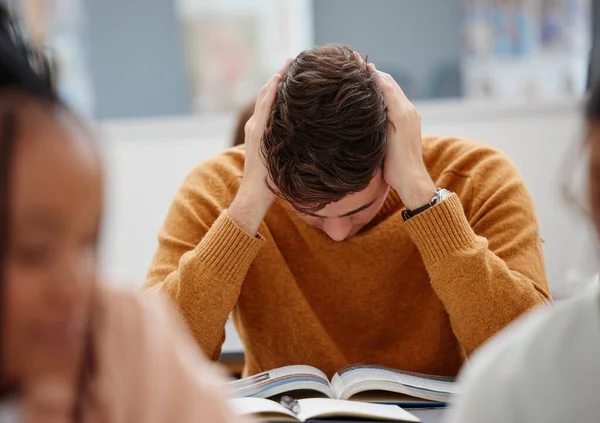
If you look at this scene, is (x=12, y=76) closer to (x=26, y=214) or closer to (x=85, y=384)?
(x=26, y=214)

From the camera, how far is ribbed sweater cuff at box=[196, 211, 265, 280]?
53.6 inches

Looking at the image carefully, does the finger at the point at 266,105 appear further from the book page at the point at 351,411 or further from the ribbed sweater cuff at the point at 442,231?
the book page at the point at 351,411

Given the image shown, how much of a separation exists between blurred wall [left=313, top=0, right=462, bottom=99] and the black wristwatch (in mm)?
2070

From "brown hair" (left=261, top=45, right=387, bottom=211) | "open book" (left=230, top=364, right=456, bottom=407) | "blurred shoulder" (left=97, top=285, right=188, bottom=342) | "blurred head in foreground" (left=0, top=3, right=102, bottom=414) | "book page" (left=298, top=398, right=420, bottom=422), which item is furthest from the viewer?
"brown hair" (left=261, top=45, right=387, bottom=211)

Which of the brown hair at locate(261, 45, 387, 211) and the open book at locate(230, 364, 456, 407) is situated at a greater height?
the brown hair at locate(261, 45, 387, 211)

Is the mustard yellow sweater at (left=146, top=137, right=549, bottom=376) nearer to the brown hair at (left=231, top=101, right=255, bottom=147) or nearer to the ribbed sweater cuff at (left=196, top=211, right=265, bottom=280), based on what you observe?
the ribbed sweater cuff at (left=196, top=211, right=265, bottom=280)

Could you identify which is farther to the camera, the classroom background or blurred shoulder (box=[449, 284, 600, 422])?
the classroom background

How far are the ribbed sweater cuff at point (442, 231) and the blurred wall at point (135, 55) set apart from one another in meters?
2.26

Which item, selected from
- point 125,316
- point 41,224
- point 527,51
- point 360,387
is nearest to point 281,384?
point 360,387

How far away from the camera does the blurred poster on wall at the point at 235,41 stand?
135 inches

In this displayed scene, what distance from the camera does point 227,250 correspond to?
1.36 meters

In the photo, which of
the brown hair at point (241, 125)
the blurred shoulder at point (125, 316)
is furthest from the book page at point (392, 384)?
the brown hair at point (241, 125)

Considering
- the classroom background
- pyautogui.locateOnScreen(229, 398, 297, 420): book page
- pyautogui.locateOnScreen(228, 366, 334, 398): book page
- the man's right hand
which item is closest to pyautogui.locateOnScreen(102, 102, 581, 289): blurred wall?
the classroom background

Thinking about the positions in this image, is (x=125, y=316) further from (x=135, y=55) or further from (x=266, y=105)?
(x=135, y=55)
